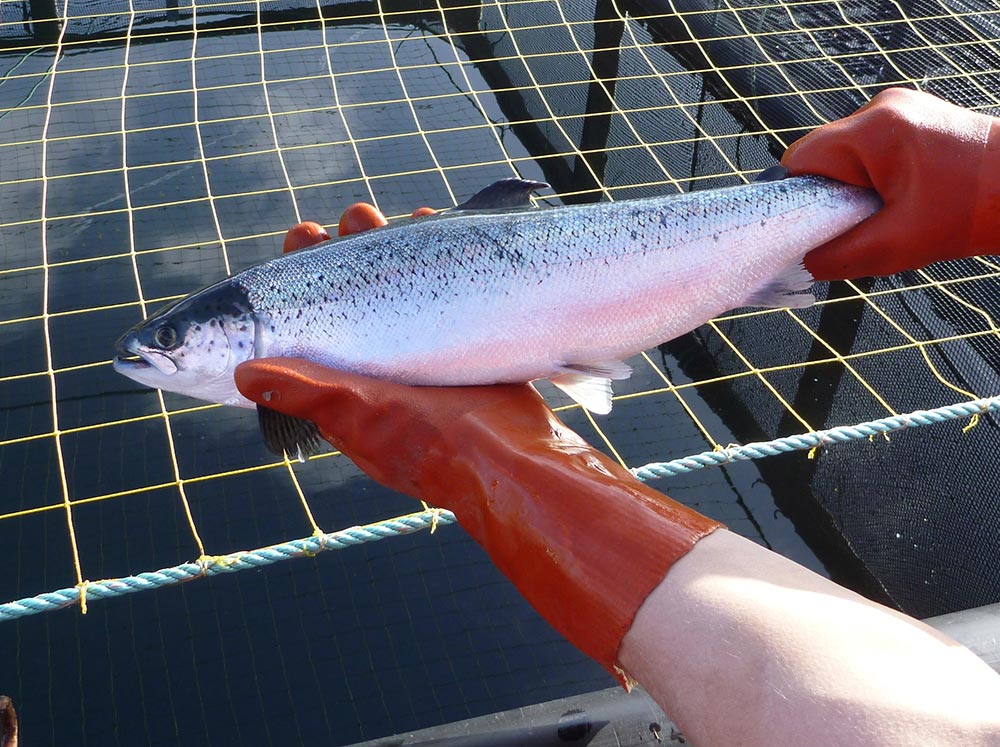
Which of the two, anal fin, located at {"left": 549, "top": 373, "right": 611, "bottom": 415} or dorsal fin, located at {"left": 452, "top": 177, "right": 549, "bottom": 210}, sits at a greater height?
dorsal fin, located at {"left": 452, "top": 177, "right": 549, "bottom": 210}

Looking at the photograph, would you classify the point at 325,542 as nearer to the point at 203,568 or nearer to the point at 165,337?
the point at 203,568

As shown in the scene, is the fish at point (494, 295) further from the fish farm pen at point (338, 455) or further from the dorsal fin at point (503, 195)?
the fish farm pen at point (338, 455)

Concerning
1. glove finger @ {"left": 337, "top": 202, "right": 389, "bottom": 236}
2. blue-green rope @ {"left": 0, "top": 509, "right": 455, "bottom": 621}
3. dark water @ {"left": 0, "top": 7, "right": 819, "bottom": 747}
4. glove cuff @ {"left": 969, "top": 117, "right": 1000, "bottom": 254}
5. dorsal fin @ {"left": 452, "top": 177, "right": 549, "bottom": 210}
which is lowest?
dark water @ {"left": 0, "top": 7, "right": 819, "bottom": 747}

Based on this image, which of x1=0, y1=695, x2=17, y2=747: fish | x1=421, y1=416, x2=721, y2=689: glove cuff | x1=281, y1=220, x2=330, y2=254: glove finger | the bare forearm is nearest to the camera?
the bare forearm

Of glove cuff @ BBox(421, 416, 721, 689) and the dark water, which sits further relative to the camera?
the dark water

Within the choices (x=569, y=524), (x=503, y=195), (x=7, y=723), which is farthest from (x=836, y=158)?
(x=7, y=723)

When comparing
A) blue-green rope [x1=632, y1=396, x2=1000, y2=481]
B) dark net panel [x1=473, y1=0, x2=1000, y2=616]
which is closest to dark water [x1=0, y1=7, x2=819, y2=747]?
dark net panel [x1=473, y1=0, x2=1000, y2=616]

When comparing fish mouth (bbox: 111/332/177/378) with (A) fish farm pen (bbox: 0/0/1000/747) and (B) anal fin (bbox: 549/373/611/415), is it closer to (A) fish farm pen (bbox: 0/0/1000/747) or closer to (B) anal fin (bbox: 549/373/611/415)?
(A) fish farm pen (bbox: 0/0/1000/747)
